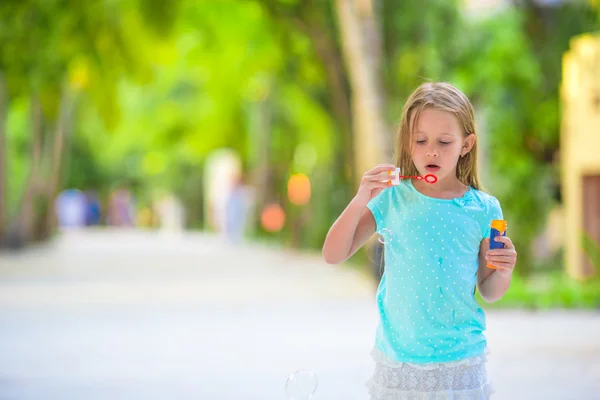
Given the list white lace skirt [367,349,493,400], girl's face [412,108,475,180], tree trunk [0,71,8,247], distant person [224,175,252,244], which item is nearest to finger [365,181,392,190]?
girl's face [412,108,475,180]

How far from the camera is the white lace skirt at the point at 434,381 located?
3.37 meters

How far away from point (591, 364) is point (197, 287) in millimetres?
8558

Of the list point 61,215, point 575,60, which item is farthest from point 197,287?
point 61,215

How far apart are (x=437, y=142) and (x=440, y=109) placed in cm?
10

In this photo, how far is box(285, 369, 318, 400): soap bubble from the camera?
13.5ft

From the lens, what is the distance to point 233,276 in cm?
1809

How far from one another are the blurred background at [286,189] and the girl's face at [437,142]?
3369mm

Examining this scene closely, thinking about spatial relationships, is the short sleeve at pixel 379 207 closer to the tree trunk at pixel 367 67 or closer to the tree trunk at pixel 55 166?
the tree trunk at pixel 367 67

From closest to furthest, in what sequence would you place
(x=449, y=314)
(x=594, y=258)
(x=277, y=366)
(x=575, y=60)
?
(x=449, y=314), (x=277, y=366), (x=594, y=258), (x=575, y=60)

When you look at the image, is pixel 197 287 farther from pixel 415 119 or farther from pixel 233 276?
pixel 415 119

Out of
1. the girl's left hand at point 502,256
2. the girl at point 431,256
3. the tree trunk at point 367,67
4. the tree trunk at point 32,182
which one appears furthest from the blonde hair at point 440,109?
the tree trunk at point 32,182

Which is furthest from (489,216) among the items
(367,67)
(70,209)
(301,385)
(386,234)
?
(70,209)

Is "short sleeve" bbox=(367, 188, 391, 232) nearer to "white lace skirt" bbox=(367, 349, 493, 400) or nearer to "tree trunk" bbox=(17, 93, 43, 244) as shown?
"white lace skirt" bbox=(367, 349, 493, 400)

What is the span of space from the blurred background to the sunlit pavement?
0.13 ft
